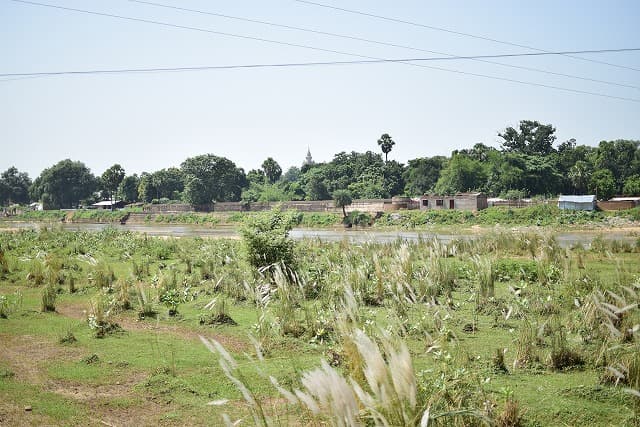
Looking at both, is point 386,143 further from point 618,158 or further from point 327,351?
point 327,351

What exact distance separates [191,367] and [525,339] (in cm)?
437

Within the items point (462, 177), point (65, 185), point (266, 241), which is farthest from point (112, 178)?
point (266, 241)

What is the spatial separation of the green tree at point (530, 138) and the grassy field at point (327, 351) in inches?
3124

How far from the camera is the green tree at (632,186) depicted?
63.0m

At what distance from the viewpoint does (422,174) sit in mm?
78312

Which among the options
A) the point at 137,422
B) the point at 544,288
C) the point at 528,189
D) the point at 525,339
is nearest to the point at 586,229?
the point at 528,189

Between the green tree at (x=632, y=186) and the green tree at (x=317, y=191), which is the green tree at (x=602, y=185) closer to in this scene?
the green tree at (x=632, y=186)

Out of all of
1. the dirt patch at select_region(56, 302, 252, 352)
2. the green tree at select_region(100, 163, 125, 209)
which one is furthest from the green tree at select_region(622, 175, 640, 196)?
the green tree at select_region(100, 163, 125, 209)

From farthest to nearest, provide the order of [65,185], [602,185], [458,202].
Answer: [65,185] → [602,185] → [458,202]

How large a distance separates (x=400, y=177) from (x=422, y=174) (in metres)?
3.74

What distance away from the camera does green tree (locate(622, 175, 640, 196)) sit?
6300 centimetres

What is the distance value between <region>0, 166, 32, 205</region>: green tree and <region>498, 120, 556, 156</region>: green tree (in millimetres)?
107436

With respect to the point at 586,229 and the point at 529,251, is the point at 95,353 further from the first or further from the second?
the point at 586,229

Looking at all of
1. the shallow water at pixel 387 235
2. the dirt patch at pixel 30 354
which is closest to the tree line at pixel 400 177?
the shallow water at pixel 387 235
